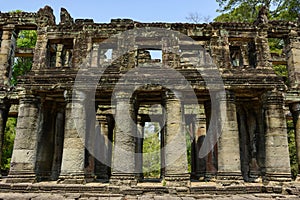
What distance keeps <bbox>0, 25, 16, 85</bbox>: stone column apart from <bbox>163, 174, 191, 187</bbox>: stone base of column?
9.84m

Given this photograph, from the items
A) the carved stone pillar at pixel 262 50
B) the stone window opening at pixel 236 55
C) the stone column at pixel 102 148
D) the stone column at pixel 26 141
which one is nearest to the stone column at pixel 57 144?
the stone column at pixel 102 148

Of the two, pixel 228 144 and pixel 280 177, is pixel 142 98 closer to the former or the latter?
pixel 228 144

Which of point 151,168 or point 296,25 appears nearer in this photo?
point 296,25

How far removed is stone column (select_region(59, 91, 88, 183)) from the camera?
35.4 feet

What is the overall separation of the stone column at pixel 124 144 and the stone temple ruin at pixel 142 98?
0.04 m

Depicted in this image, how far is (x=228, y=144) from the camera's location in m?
11.1

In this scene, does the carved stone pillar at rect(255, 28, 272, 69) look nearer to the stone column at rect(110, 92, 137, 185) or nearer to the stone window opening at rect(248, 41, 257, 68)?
the stone window opening at rect(248, 41, 257, 68)

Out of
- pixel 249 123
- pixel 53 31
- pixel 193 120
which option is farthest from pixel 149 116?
pixel 53 31

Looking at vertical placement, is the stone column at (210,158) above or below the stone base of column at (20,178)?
above

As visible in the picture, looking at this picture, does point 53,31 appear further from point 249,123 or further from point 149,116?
point 249,123

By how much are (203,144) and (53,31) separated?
9827 mm

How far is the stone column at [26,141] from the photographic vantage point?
36.6ft

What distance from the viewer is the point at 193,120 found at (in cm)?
1736

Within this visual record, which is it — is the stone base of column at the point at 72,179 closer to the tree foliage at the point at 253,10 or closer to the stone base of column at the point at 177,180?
the stone base of column at the point at 177,180
